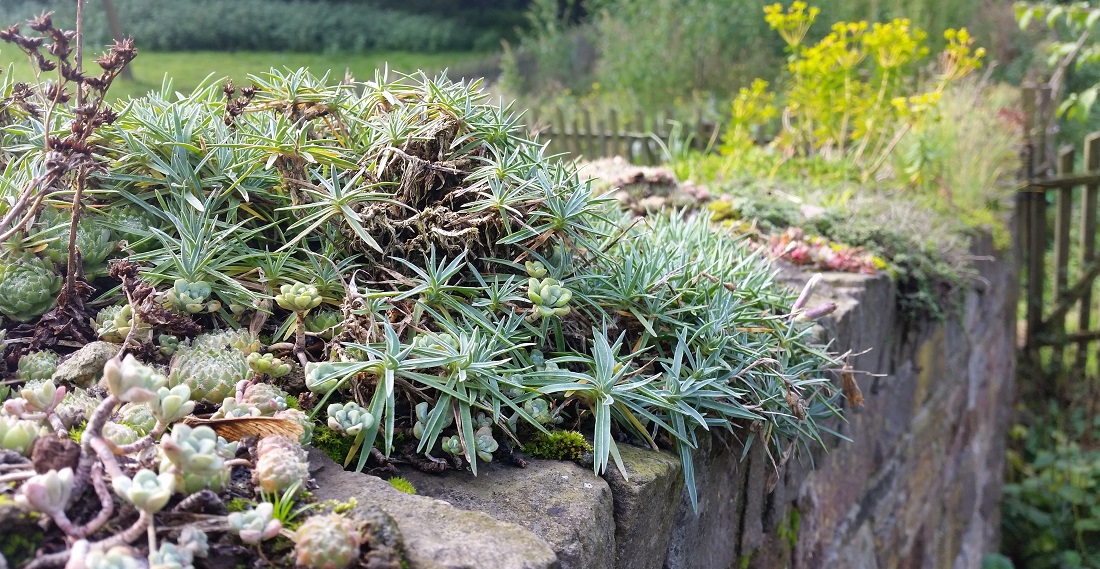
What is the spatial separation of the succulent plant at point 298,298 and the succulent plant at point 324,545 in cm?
48

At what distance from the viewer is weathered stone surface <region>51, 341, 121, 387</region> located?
118 cm

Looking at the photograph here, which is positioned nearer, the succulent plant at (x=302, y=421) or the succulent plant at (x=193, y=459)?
the succulent plant at (x=193, y=459)

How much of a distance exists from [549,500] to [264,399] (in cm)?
46

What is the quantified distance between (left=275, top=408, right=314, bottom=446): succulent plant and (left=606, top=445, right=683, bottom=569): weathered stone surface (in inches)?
19.9

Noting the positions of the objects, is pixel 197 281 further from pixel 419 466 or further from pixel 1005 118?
pixel 1005 118

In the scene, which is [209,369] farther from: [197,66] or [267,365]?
[197,66]

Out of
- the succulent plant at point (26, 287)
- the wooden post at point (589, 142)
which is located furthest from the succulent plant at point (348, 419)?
the wooden post at point (589, 142)

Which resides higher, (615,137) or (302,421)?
(615,137)

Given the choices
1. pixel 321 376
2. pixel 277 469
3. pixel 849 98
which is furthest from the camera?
pixel 849 98

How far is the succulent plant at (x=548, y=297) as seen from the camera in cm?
133

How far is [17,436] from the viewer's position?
873mm

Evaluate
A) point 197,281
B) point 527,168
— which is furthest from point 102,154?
point 527,168

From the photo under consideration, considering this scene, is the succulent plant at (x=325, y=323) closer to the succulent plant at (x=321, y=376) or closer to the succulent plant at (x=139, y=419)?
the succulent plant at (x=321, y=376)

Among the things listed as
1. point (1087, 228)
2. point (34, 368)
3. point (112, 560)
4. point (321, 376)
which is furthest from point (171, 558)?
point (1087, 228)
